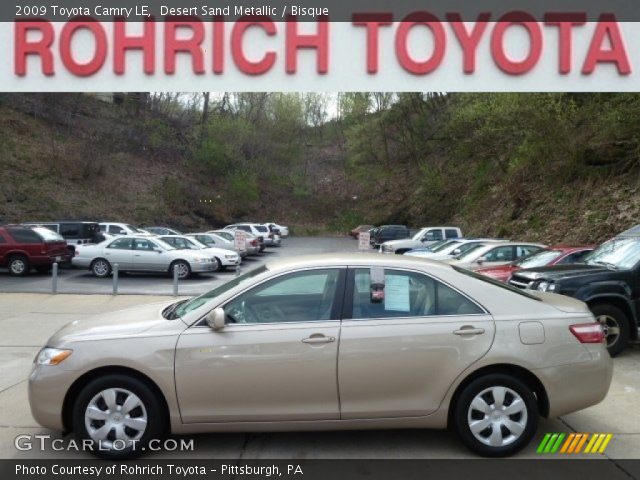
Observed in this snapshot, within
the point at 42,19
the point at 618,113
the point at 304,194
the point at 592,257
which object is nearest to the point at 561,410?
the point at 592,257

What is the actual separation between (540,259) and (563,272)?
12.1 feet

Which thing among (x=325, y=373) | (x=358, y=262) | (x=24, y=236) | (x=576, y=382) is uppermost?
(x=24, y=236)

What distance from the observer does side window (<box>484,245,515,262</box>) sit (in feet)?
46.4

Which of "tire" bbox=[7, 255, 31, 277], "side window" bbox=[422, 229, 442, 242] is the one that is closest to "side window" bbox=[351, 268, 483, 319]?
"tire" bbox=[7, 255, 31, 277]

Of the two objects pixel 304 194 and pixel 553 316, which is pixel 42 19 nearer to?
pixel 553 316

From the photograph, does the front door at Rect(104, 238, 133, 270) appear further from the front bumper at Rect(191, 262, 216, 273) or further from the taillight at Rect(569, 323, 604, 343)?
the taillight at Rect(569, 323, 604, 343)

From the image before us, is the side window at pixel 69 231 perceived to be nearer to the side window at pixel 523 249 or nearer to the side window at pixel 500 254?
the side window at pixel 500 254

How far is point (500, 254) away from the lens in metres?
14.3

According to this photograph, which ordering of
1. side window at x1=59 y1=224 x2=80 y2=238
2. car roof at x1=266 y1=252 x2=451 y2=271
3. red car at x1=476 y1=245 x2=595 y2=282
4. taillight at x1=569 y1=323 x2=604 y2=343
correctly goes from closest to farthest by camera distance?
taillight at x1=569 y1=323 x2=604 y2=343 → car roof at x1=266 y1=252 x2=451 y2=271 → red car at x1=476 y1=245 x2=595 y2=282 → side window at x1=59 y1=224 x2=80 y2=238

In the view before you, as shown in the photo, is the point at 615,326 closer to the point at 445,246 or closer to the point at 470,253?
the point at 470,253

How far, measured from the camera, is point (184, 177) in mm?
50875

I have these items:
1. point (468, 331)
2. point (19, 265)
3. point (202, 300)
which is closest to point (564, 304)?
point (468, 331)

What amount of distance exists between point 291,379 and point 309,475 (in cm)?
68

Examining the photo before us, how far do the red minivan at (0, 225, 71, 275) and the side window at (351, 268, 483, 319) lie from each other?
16.6 metres
